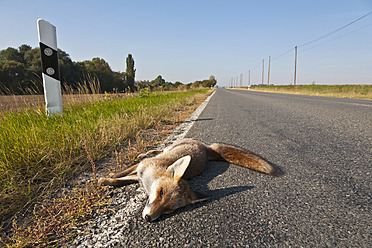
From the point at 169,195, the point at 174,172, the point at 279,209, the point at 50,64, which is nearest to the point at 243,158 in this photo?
the point at 279,209

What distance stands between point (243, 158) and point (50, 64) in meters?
3.55

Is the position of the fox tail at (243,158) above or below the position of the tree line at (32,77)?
below

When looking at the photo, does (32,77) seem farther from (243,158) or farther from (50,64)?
(243,158)

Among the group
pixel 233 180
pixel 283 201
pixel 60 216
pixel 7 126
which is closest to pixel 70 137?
pixel 7 126

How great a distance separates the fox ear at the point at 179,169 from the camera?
1676mm

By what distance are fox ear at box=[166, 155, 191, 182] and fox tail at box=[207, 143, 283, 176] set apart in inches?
32.3

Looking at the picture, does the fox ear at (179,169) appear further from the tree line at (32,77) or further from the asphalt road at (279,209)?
the tree line at (32,77)

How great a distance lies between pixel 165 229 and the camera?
1.28 metres

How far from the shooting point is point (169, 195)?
1550mm

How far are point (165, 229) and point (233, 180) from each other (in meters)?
0.94

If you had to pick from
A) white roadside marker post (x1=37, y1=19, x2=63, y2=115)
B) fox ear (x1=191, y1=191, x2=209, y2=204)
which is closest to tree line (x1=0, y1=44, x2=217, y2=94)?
white roadside marker post (x1=37, y1=19, x2=63, y2=115)

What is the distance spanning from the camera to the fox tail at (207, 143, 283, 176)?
2125 millimetres

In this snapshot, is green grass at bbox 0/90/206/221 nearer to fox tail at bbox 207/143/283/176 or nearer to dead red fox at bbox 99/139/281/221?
dead red fox at bbox 99/139/281/221

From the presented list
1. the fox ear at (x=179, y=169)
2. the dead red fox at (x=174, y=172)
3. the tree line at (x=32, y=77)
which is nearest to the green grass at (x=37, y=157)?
the dead red fox at (x=174, y=172)
